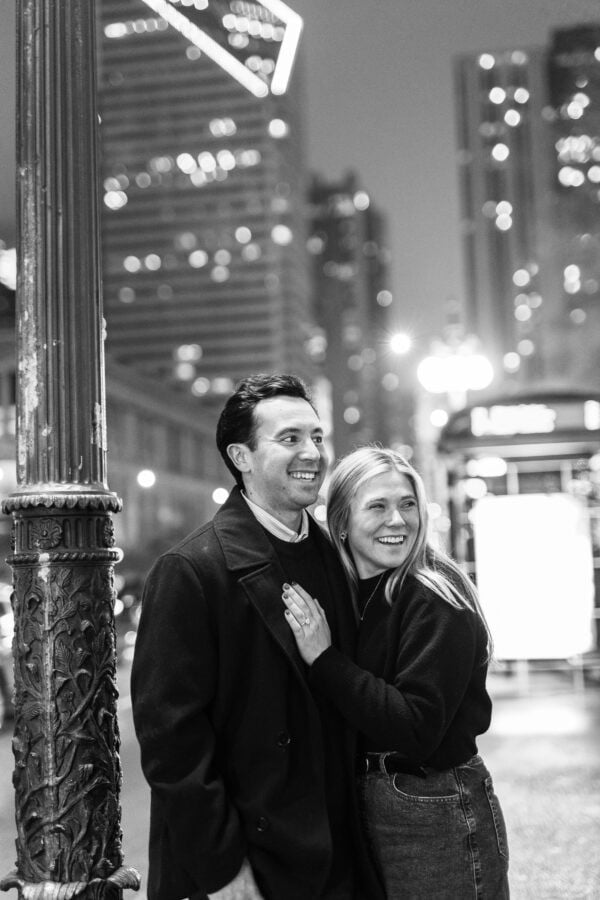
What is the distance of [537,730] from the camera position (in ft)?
36.7

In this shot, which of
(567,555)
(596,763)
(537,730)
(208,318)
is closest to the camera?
(596,763)

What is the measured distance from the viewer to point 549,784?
8547 mm

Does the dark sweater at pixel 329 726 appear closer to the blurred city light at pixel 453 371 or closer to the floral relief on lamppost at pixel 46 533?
the floral relief on lamppost at pixel 46 533

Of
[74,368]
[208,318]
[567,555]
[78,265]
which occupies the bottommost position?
[567,555]

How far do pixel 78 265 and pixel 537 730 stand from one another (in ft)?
28.9

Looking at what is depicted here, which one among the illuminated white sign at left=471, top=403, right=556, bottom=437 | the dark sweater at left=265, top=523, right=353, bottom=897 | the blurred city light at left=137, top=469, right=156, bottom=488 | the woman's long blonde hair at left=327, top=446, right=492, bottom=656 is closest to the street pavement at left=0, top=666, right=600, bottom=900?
the dark sweater at left=265, top=523, right=353, bottom=897

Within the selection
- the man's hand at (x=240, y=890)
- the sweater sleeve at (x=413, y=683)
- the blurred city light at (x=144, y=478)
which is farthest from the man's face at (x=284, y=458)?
the blurred city light at (x=144, y=478)

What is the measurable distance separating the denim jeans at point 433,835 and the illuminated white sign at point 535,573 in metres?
11.2

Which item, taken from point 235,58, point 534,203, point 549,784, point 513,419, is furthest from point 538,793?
point 534,203

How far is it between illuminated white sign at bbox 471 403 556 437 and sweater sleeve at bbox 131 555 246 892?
12.6 metres

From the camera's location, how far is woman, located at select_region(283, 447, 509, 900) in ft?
10.6

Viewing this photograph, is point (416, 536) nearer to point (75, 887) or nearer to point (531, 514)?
point (75, 887)

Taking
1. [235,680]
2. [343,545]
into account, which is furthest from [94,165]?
[235,680]

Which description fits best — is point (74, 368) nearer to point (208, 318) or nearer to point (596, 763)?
point (596, 763)
